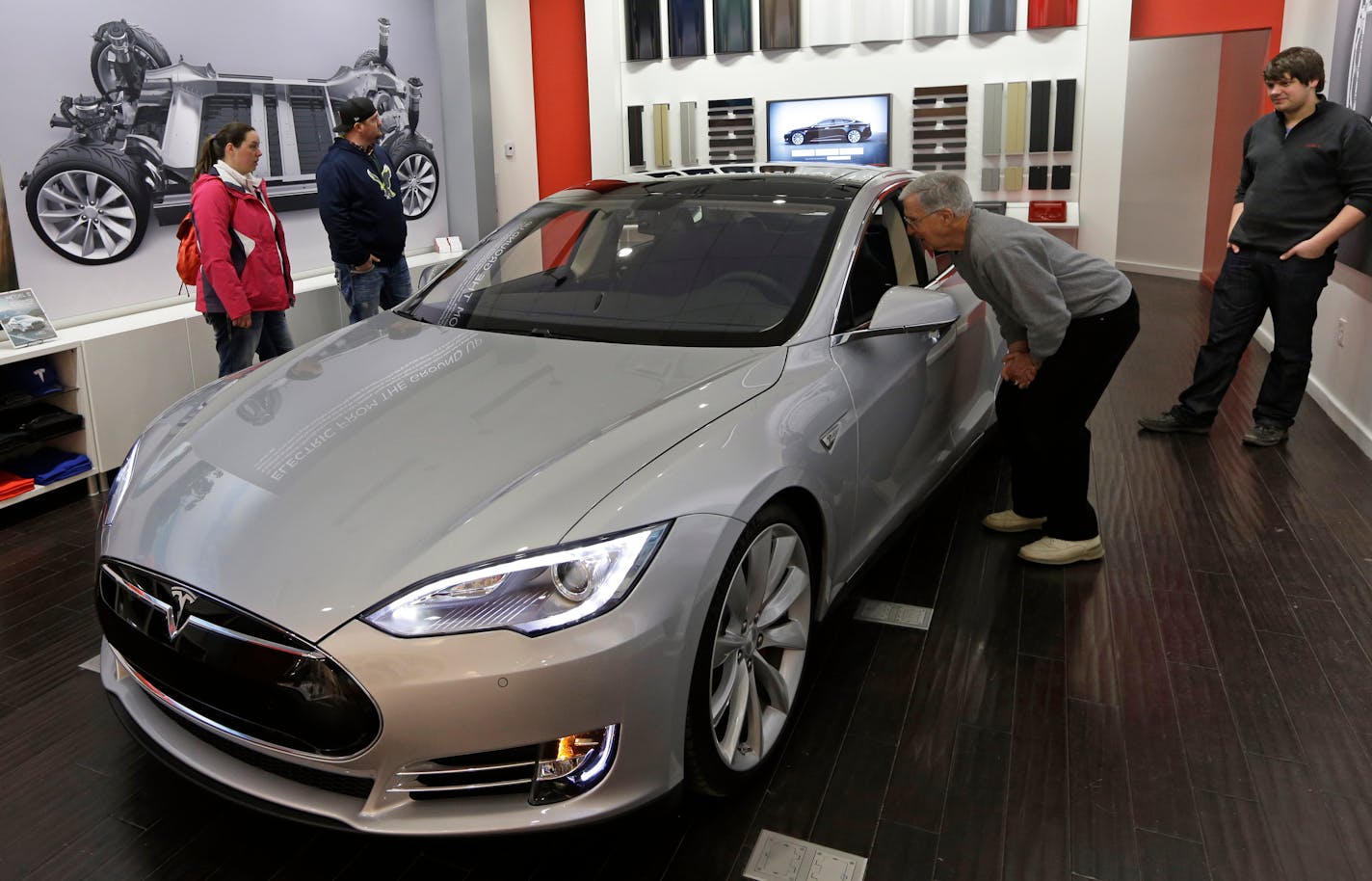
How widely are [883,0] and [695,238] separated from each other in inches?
251

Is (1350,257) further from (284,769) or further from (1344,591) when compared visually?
(284,769)

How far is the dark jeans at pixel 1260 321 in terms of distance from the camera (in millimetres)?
4320

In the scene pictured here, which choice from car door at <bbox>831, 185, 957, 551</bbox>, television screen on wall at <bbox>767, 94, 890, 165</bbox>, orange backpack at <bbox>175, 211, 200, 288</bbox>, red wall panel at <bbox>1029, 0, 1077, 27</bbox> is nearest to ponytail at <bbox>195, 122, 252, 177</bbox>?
orange backpack at <bbox>175, 211, 200, 288</bbox>

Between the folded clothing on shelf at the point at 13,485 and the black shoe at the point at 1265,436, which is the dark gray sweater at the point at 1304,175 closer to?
the black shoe at the point at 1265,436

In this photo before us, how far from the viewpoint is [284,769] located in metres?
1.76

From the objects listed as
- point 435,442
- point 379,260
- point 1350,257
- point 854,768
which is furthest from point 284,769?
point 1350,257

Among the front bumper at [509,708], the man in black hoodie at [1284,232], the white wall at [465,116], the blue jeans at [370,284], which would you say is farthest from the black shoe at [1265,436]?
the white wall at [465,116]

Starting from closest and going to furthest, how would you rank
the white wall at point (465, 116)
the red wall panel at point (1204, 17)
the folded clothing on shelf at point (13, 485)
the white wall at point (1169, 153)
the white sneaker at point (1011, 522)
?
the white sneaker at point (1011, 522)
the folded clothing on shelf at point (13, 485)
the white wall at point (465, 116)
the red wall panel at point (1204, 17)
the white wall at point (1169, 153)

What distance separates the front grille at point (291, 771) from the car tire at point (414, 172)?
6.09m

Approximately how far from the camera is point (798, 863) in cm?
193

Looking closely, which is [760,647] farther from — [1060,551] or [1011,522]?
[1011,522]

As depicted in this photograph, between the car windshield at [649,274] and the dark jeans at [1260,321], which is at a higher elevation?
the car windshield at [649,274]

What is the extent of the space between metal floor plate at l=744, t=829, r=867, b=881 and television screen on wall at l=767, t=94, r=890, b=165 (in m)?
7.15

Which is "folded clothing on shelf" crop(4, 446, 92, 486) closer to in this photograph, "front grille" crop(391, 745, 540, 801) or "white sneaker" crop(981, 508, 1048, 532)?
"front grille" crop(391, 745, 540, 801)
